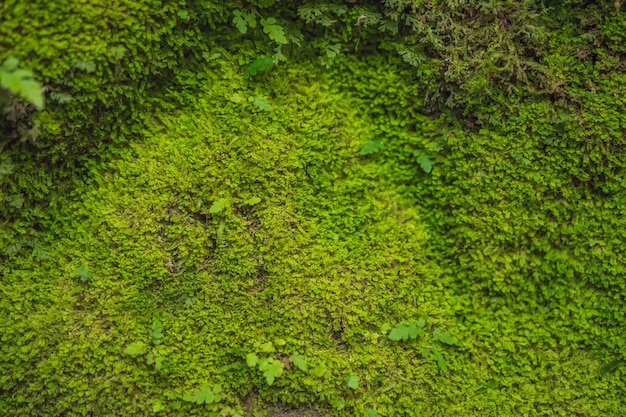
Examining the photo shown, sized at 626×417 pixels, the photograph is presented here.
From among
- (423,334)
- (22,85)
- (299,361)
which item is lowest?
(423,334)

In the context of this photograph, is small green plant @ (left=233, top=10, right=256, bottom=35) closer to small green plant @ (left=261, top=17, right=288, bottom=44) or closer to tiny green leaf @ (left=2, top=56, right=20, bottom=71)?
small green plant @ (left=261, top=17, right=288, bottom=44)

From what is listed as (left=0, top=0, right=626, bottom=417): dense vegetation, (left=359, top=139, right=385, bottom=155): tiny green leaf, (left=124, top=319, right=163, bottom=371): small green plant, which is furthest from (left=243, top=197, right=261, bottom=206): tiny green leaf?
(left=124, top=319, right=163, bottom=371): small green plant

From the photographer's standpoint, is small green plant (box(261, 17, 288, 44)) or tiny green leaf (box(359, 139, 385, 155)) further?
tiny green leaf (box(359, 139, 385, 155))

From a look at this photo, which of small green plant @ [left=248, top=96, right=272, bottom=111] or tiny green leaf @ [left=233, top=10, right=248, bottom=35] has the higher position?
tiny green leaf @ [left=233, top=10, right=248, bottom=35]

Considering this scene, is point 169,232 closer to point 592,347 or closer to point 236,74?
point 236,74

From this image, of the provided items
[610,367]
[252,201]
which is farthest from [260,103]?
[610,367]

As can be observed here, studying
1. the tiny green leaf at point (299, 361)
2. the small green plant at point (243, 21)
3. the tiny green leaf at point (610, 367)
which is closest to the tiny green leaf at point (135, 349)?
the tiny green leaf at point (299, 361)

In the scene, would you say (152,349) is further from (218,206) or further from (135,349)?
(218,206)

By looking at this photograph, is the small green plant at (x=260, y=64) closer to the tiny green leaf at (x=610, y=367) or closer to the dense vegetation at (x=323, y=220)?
the dense vegetation at (x=323, y=220)
